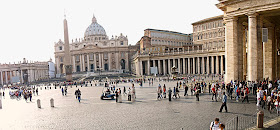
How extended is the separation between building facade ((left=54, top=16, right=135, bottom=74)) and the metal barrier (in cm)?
9125

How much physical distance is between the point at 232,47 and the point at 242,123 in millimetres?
9940

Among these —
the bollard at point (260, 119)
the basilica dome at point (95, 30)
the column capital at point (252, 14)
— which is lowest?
the bollard at point (260, 119)

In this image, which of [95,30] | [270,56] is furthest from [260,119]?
[95,30]

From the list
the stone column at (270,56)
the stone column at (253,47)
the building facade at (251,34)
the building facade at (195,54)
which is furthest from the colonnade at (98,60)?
the stone column at (253,47)

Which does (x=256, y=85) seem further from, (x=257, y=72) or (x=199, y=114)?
(x=199, y=114)

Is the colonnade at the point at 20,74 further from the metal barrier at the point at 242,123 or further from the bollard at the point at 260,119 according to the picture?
the bollard at the point at 260,119

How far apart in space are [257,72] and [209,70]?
38.8 meters

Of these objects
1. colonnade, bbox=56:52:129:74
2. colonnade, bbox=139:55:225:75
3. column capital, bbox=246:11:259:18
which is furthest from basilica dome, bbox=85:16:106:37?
column capital, bbox=246:11:259:18

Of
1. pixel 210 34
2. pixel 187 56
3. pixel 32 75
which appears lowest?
pixel 32 75

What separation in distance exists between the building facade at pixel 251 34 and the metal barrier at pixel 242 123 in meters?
7.76

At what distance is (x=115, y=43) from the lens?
102875 mm

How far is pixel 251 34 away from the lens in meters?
16.4

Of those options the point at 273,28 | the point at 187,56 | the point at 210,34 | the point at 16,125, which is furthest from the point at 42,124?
the point at 210,34

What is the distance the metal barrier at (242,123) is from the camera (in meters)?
8.53
